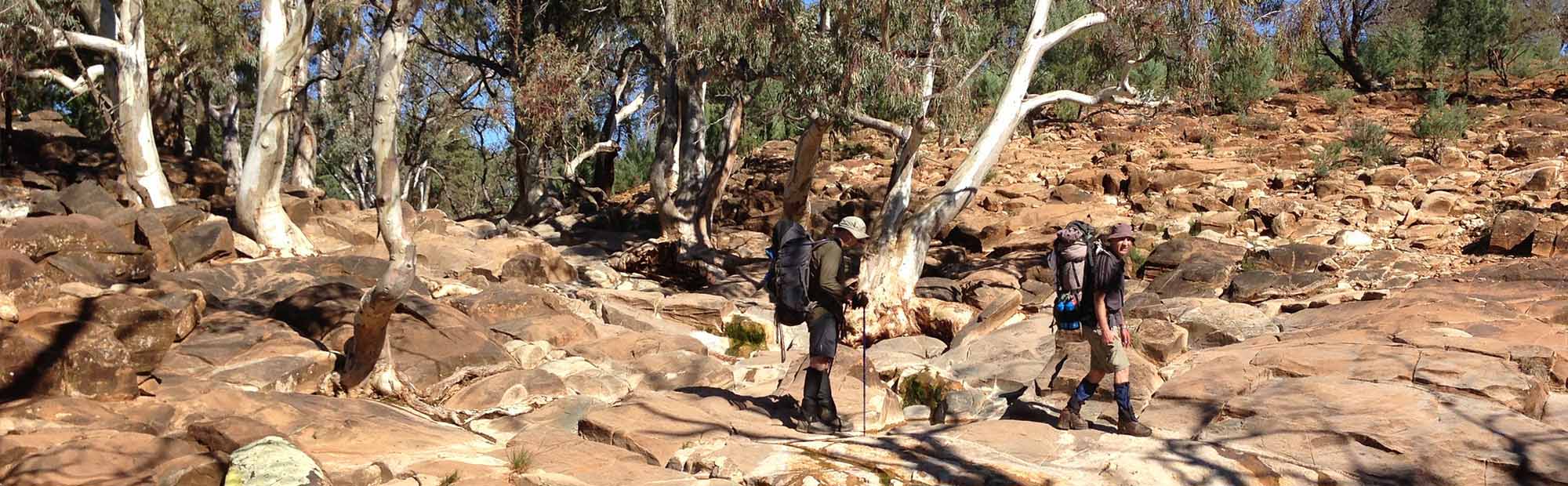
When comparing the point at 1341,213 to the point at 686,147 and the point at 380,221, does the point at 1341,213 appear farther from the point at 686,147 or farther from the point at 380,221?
the point at 380,221

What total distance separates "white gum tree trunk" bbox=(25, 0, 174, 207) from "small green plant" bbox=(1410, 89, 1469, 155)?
1958cm

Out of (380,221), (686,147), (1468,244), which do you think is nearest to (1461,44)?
(1468,244)

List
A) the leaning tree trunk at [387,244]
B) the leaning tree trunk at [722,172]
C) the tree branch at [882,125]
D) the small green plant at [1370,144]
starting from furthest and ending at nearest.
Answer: the small green plant at [1370,144] → the leaning tree trunk at [722,172] → the tree branch at [882,125] → the leaning tree trunk at [387,244]

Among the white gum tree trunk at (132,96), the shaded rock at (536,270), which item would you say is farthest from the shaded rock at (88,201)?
the shaded rock at (536,270)

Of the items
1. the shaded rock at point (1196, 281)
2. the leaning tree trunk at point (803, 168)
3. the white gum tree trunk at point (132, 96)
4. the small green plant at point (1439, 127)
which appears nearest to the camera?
the shaded rock at point (1196, 281)

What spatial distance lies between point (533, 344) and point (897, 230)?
547 centimetres

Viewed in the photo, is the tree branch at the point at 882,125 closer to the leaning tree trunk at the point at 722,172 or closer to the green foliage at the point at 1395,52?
the leaning tree trunk at the point at 722,172

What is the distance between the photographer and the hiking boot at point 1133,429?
6168 mm

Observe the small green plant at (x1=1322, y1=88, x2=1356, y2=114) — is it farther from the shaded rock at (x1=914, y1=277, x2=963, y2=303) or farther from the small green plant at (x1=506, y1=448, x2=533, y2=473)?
the small green plant at (x1=506, y1=448, x2=533, y2=473)

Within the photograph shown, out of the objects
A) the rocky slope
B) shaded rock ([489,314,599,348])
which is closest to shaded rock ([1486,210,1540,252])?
the rocky slope

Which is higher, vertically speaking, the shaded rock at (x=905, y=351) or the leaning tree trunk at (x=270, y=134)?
the leaning tree trunk at (x=270, y=134)

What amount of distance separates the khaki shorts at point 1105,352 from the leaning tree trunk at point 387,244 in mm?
4260

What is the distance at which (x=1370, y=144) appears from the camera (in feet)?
64.8

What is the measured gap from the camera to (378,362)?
7.67 meters
